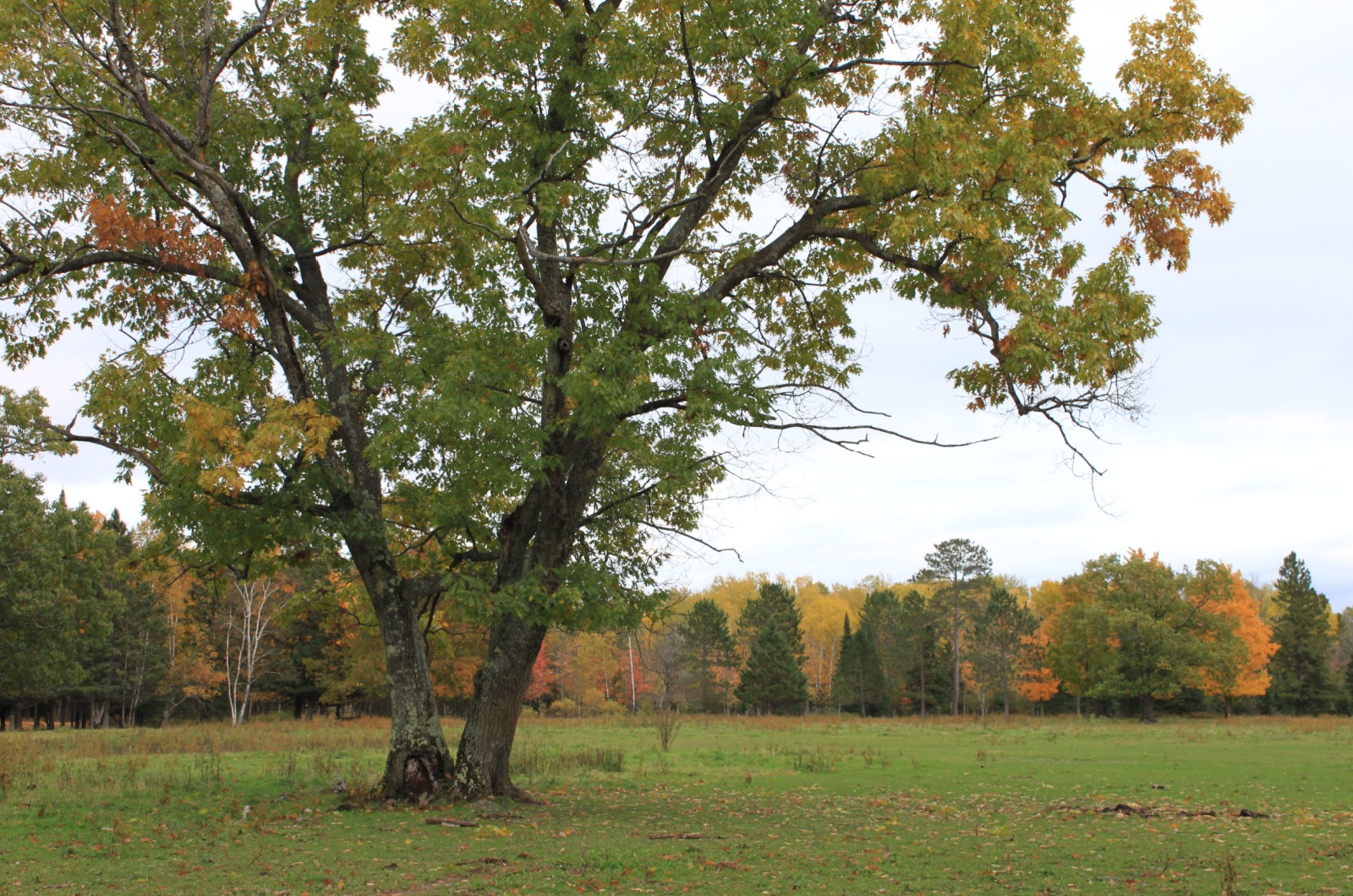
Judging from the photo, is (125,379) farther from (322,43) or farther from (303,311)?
(322,43)

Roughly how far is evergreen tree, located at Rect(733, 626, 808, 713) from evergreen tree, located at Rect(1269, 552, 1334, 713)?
31.6 metres

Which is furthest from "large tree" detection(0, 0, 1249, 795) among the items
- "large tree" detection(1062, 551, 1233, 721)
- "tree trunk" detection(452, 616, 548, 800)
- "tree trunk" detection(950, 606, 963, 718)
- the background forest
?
"tree trunk" detection(950, 606, 963, 718)

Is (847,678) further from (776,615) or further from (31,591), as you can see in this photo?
(31,591)

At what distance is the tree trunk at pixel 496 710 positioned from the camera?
11.8 m

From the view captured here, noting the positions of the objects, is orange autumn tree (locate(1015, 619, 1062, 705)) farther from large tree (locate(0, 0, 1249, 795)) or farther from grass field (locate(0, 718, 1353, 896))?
large tree (locate(0, 0, 1249, 795))

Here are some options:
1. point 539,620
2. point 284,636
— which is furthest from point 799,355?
point 284,636

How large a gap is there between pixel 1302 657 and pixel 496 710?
6676cm

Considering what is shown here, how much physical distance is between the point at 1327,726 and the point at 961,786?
31.7 meters

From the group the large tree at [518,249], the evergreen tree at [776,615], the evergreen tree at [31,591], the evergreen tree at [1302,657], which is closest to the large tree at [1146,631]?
the evergreen tree at [1302,657]

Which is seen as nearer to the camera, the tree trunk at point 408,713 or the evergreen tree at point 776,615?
the tree trunk at point 408,713

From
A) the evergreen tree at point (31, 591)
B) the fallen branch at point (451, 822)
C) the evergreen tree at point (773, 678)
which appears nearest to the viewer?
the fallen branch at point (451, 822)

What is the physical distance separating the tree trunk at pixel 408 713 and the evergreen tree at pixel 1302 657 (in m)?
63.7

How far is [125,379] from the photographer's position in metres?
10.7

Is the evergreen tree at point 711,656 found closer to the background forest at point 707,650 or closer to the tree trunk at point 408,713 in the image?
the background forest at point 707,650
